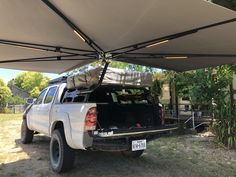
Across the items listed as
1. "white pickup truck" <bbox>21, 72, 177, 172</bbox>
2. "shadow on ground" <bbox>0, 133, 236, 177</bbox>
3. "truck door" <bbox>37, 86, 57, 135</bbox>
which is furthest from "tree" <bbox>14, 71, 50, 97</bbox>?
"white pickup truck" <bbox>21, 72, 177, 172</bbox>

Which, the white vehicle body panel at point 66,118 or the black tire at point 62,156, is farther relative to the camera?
the black tire at point 62,156

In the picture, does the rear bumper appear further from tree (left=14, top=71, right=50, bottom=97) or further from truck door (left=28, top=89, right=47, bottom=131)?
tree (left=14, top=71, right=50, bottom=97)

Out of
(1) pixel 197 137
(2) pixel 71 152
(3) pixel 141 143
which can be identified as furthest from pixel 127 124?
(1) pixel 197 137

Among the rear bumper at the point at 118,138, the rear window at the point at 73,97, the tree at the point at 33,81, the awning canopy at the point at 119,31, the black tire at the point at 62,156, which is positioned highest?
Answer: the tree at the point at 33,81

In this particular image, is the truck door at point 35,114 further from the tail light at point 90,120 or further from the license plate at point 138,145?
the license plate at point 138,145

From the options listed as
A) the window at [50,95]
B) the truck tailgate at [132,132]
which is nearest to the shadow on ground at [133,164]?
the truck tailgate at [132,132]

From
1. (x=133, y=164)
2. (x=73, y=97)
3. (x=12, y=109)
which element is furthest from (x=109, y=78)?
(x=12, y=109)

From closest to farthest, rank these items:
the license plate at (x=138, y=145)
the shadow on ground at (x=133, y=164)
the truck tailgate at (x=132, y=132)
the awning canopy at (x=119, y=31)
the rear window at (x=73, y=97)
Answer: the awning canopy at (x=119, y=31) < the truck tailgate at (x=132, y=132) < the license plate at (x=138, y=145) < the shadow on ground at (x=133, y=164) < the rear window at (x=73, y=97)

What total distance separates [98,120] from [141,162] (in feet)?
5.26

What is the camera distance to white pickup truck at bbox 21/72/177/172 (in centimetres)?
606

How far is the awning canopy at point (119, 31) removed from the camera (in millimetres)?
5188

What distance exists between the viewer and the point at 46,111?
8391mm

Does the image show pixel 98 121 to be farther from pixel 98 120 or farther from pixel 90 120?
pixel 90 120

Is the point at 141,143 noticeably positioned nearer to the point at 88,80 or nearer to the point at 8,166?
the point at 88,80
